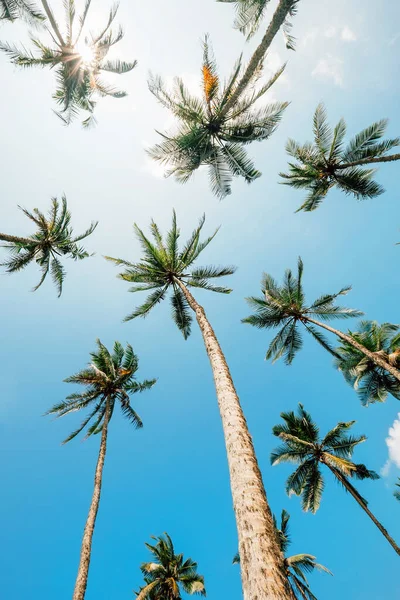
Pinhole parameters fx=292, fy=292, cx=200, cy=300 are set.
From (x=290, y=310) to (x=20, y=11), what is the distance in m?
16.3

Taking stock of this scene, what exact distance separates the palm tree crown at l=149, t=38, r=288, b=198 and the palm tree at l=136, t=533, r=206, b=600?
19.6 m

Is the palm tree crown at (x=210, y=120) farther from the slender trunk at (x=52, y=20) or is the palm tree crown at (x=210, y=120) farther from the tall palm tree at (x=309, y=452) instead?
the tall palm tree at (x=309, y=452)

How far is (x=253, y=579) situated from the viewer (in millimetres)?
2828

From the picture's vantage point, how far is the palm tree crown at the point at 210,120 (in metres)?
8.90

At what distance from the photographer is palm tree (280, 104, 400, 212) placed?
Answer: 12.2 meters

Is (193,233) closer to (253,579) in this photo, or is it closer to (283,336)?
(283,336)

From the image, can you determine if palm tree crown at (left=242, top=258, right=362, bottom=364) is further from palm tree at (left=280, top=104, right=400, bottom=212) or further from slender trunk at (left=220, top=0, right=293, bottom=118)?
slender trunk at (left=220, top=0, right=293, bottom=118)

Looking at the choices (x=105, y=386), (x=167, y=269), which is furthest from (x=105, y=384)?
(x=167, y=269)

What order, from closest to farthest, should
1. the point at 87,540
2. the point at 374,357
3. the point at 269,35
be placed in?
1. the point at 269,35
2. the point at 87,540
3. the point at 374,357

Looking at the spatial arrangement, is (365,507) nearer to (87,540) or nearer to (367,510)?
(367,510)

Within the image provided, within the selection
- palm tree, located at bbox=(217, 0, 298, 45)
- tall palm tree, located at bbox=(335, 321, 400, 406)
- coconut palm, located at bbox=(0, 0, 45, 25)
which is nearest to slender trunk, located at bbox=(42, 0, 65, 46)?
coconut palm, located at bbox=(0, 0, 45, 25)

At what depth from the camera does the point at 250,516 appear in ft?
11.5

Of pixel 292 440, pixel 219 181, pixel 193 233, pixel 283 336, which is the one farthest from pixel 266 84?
pixel 292 440

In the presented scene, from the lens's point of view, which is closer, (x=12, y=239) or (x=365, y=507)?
(x=12, y=239)
